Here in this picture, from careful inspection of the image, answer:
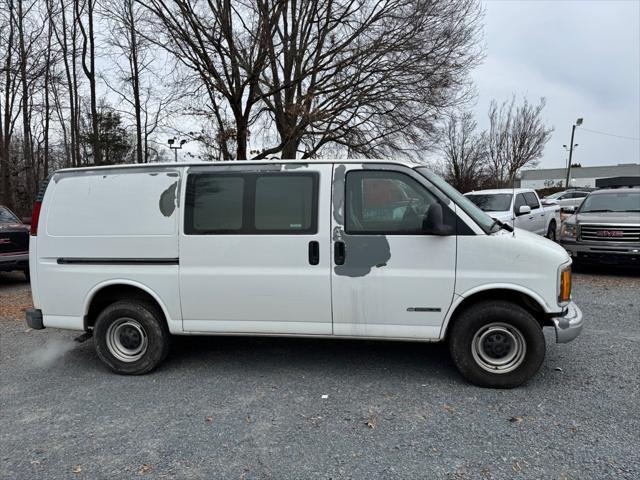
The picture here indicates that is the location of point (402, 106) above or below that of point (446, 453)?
above

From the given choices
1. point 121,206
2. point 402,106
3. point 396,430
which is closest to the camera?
point 396,430

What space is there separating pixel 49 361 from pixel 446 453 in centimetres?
424

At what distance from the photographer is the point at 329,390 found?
3.94 meters

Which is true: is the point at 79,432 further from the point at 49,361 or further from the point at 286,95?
the point at 286,95

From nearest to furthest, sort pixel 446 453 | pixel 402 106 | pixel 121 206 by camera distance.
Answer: pixel 446 453 < pixel 121 206 < pixel 402 106

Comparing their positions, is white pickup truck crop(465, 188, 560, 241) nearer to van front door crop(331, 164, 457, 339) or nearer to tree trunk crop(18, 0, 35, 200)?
van front door crop(331, 164, 457, 339)

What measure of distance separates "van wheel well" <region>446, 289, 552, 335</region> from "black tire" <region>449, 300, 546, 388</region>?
6 cm

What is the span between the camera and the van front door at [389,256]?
3.86 m

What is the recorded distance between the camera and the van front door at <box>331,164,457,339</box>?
12.6 ft

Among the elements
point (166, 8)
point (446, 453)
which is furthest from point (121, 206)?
point (166, 8)

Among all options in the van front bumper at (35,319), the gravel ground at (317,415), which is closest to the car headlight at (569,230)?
the gravel ground at (317,415)

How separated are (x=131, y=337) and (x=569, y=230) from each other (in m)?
8.74

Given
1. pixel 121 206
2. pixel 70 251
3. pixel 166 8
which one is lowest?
pixel 70 251

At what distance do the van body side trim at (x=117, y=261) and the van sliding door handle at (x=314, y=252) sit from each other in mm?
1273
